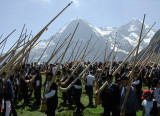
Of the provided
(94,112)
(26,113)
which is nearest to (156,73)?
(94,112)

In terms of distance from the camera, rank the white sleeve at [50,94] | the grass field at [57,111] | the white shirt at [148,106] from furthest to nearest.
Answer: the grass field at [57,111] → the white sleeve at [50,94] → the white shirt at [148,106]

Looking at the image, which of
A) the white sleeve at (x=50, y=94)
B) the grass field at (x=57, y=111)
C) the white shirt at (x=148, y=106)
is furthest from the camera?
the grass field at (x=57, y=111)

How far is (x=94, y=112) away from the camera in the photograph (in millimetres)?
9891

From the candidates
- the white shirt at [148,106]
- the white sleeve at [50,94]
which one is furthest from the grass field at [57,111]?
the white shirt at [148,106]

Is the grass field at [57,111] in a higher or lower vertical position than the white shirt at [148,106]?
lower

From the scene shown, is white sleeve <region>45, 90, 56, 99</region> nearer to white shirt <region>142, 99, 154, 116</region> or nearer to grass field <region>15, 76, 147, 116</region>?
grass field <region>15, 76, 147, 116</region>

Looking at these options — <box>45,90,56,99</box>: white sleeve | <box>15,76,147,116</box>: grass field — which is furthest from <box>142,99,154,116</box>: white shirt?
<box>15,76,147,116</box>: grass field

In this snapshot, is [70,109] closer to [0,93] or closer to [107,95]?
[107,95]

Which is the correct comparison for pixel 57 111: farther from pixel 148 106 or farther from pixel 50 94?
pixel 148 106

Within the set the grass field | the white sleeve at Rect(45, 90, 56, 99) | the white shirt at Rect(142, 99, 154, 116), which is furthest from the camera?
the grass field

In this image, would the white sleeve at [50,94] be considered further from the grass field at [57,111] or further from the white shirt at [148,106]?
the white shirt at [148,106]

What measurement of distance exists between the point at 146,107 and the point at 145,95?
1.24ft

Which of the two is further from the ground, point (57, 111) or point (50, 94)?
point (50, 94)

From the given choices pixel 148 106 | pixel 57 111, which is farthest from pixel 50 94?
pixel 57 111
